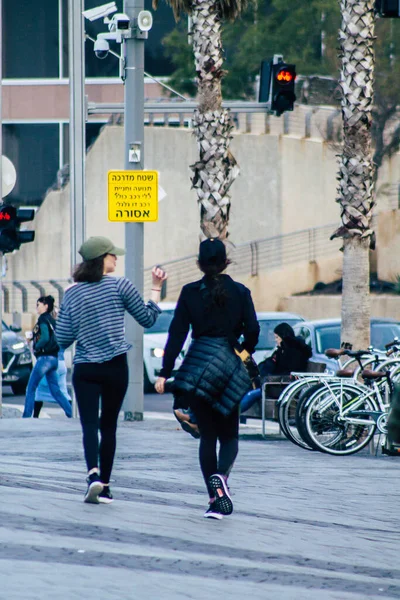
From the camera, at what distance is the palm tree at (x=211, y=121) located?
18.0m

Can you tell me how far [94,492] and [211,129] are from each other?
421 inches

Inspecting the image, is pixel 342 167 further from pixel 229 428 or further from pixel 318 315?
pixel 318 315

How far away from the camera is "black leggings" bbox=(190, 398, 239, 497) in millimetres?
7805

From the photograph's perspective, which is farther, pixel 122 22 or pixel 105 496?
pixel 122 22

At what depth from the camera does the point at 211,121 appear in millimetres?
18188

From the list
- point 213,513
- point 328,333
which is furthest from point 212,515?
point 328,333

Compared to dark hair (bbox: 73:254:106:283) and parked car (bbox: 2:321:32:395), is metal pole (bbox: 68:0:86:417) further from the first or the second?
dark hair (bbox: 73:254:106:283)

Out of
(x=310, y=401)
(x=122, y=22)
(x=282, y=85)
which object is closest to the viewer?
(x=310, y=401)

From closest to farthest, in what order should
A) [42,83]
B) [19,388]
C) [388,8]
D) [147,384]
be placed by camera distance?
[388,8]
[147,384]
[19,388]
[42,83]

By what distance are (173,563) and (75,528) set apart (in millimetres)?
1055

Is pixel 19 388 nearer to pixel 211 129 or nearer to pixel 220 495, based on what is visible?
pixel 211 129

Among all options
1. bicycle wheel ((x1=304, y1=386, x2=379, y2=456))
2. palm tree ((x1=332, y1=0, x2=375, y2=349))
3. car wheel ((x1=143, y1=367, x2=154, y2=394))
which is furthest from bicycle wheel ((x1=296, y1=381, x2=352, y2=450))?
car wheel ((x1=143, y1=367, x2=154, y2=394))

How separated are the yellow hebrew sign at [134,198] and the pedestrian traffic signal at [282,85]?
8.05 feet

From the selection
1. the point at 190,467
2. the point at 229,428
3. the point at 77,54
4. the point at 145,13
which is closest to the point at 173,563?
the point at 229,428
